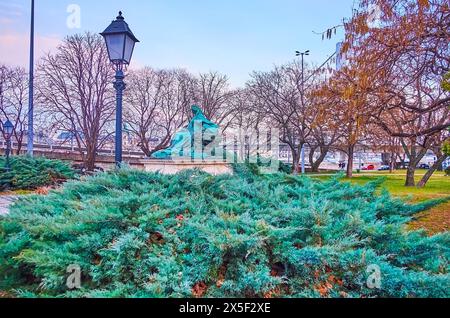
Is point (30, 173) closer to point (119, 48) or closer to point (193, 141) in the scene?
point (193, 141)

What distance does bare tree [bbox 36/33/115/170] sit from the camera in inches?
571

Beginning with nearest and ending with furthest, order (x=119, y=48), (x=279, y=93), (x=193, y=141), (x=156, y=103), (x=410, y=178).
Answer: (x=119, y=48) < (x=193, y=141) < (x=410, y=178) < (x=156, y=103) < (x=279, y=93)

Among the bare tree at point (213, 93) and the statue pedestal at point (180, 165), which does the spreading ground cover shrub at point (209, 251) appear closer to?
the statue pedestal at point (180, 165)

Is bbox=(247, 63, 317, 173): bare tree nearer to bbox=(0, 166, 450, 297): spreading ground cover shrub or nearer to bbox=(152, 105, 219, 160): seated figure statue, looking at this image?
bbox=(152, 105, 219, 160): seated figure statue

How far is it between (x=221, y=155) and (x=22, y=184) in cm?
668

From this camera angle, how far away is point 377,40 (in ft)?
16.4

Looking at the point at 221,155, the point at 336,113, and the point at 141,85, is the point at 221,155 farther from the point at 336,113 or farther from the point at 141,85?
the point at 141,85

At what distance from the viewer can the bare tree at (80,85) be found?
1449 centimetres

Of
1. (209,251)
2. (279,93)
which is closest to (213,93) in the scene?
(279,93)

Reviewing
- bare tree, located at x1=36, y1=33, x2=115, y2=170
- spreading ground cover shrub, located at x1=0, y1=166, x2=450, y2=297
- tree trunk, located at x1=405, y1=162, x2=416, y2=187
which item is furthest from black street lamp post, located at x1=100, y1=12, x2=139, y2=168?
tree trunk, located at x1=405, y1=162, x2=416, y2=187

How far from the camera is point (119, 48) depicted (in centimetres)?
438

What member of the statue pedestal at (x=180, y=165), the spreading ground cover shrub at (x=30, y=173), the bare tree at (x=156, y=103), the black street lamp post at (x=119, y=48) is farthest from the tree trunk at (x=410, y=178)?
the spreading ground cover shrub at (x=30, y=173)

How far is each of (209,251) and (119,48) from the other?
11.8 feet

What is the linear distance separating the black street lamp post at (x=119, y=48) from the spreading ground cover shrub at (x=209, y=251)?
1.95m
